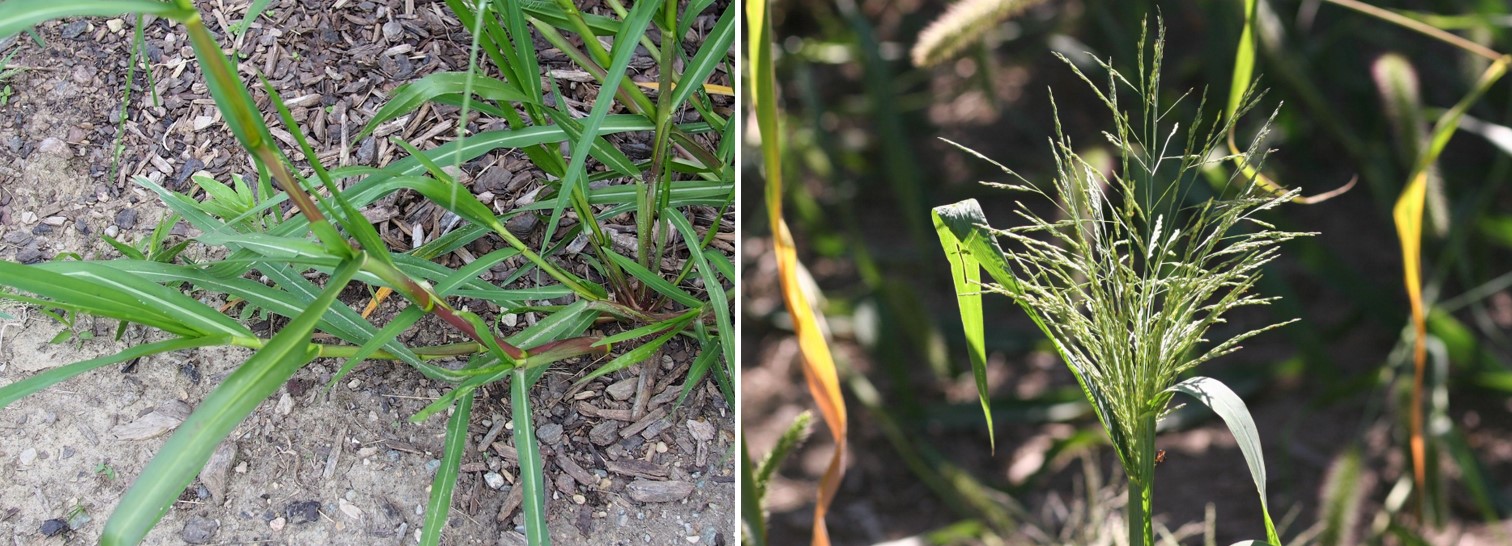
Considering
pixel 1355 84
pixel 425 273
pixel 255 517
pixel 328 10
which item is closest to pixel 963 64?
pixel 1355 84

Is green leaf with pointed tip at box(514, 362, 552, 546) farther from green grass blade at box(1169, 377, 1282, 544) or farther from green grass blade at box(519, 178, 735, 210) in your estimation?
green grass blade at box(1169, 377, 1282, 544)

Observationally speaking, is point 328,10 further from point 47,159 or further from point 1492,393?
point 1492,393

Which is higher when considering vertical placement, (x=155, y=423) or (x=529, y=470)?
(x=529, y=470)

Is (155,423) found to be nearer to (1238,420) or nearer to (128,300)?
(128,300)

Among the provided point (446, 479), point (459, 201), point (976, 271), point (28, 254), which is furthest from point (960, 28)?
point (28, 254)

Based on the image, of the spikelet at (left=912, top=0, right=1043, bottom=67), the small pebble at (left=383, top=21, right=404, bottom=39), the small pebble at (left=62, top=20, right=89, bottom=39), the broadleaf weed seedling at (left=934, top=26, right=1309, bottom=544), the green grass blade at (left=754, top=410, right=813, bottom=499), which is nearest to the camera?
the broadleaf weed seedling at (left=934, top=26, right=1309, bottom=544)

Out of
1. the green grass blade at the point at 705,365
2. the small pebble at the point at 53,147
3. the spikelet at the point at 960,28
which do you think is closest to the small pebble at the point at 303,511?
the green grass blade at the point at 705,365

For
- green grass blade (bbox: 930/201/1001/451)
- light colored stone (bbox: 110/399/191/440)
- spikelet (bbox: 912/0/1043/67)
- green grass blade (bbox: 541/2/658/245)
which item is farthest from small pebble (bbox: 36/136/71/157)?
green grass blade (bbox: 930/201/1001/451)
